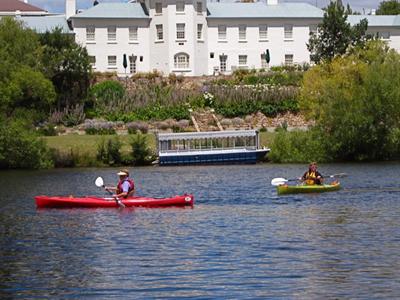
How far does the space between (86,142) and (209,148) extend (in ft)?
33.8

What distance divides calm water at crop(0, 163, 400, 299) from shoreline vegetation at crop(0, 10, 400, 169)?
21170 millimetres

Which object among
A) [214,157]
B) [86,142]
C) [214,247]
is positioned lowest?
[214,157]

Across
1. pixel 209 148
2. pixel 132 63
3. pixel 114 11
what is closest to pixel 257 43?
pixel 132 63

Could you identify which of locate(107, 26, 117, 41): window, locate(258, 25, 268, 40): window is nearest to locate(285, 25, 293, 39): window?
locate(258, 25, 268, 40): window

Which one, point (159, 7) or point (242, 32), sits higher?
point (159, 7)

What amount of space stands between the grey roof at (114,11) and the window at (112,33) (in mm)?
1209

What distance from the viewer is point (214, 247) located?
3856 cm

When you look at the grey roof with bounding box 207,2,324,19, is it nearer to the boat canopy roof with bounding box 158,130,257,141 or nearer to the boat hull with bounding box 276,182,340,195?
the boat canopy roof with bounding box 158,130,257,141

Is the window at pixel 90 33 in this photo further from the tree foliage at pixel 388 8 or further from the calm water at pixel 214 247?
the calm water at pixel 214 247

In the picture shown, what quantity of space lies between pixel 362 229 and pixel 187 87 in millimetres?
70838

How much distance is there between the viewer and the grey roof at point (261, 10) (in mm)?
124312

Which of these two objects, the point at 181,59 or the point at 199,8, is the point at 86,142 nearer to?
the point at 181,59

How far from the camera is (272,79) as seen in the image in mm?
113875

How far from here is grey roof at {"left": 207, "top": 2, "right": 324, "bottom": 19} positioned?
408ft
